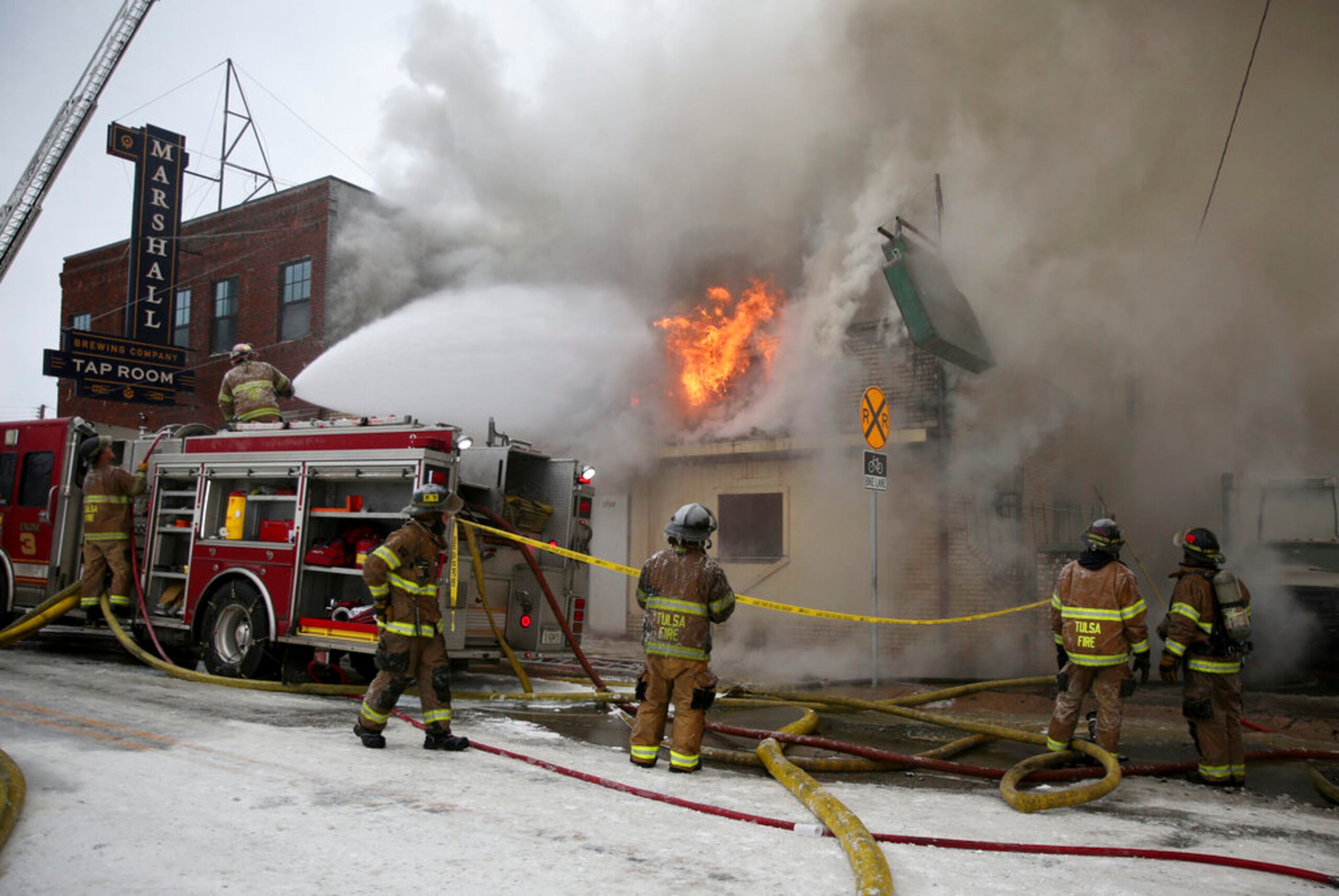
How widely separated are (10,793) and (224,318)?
669 inches

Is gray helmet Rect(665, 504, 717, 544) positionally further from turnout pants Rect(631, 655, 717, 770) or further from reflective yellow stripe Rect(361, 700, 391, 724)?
reflective yellow stripe Rect(361, 700, 391, 724)

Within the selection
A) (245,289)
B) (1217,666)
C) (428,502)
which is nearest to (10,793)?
(428,502)

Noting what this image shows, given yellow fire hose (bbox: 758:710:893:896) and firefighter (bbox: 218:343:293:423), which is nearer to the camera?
yellow fire hose (bbox: 758:710:893:896)

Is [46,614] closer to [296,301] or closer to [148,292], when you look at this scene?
[296,301]

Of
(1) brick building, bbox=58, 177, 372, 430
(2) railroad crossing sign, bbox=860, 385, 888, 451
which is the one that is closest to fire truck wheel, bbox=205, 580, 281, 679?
A: (2) railroad crossing sign, bbox=860, 385, 888, 451

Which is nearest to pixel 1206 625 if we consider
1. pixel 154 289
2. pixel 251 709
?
pixel 251 709

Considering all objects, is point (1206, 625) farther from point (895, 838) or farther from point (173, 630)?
point (173, 630)

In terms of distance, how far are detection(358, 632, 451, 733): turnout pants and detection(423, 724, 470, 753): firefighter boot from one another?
0.08 ft

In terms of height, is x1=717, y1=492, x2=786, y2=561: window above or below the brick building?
below

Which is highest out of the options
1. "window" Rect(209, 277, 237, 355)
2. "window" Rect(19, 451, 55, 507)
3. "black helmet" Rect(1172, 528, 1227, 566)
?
"window" Rect(209, 277, 237, 355)

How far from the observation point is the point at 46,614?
28.0 ft

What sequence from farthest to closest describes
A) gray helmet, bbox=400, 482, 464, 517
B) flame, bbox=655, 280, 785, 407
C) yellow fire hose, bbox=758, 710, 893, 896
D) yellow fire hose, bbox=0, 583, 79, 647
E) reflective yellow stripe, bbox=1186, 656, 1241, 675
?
1. flame, bbox=655, 280, 785, 407
2. yellow fire hose, bbox=0, 583, 79, 647
3. gray helmet, bbox=400, 482, 464, 517
4. reflective yellow stripe, bbox=1186, 656, 1241, 675
5. yellow fire hose, bbox=758, 710, 893, 896

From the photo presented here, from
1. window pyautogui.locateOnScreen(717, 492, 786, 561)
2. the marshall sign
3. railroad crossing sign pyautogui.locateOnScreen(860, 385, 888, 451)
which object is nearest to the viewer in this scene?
railroad crossing sign pyautogui.locateOnScreen(860, 385, 888, 451)

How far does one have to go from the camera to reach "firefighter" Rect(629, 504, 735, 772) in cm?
507
